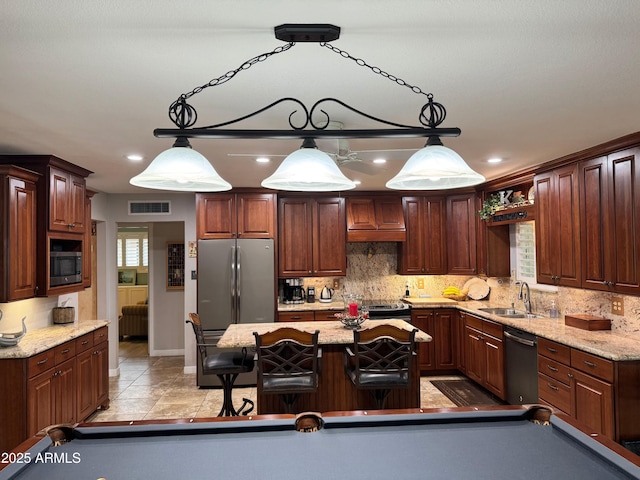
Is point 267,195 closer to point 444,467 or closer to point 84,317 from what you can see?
point 84,317

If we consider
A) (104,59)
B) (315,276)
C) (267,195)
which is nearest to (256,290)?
(315,276)

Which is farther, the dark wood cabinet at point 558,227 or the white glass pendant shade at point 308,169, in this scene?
the dark wood cabinet at point 558,227

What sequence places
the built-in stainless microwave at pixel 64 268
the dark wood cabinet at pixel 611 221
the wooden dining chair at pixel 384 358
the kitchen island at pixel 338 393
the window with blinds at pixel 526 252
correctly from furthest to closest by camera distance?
the window with blinds at pixel 526 252 < the built-in stainless microwave at pixel 64 268 < the kitchen island at pixel 338 393 < the dark wood cabinet at pixel 611 221 < the wooden dining chair at pixel 384 358

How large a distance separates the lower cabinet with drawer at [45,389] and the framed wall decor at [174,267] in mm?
2578

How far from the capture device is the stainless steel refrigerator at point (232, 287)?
505 cm

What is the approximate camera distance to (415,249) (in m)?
5.71

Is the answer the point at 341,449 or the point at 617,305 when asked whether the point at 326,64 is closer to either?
the point at 341,449

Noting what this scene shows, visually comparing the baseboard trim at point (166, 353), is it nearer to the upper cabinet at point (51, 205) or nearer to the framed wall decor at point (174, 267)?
the framed wall decor at point (174, 267)

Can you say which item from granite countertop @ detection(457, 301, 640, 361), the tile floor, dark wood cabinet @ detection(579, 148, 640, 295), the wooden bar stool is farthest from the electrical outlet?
the wooden bar stool

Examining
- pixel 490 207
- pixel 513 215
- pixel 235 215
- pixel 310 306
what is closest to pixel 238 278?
pixel 235 215

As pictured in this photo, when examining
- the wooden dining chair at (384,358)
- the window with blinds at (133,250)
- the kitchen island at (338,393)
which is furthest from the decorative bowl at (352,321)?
the window with blinds at (133,250)

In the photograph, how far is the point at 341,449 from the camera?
5.46 feet

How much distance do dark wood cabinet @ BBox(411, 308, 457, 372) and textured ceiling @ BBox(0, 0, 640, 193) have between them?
2877 mm

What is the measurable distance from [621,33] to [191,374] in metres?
5.66
